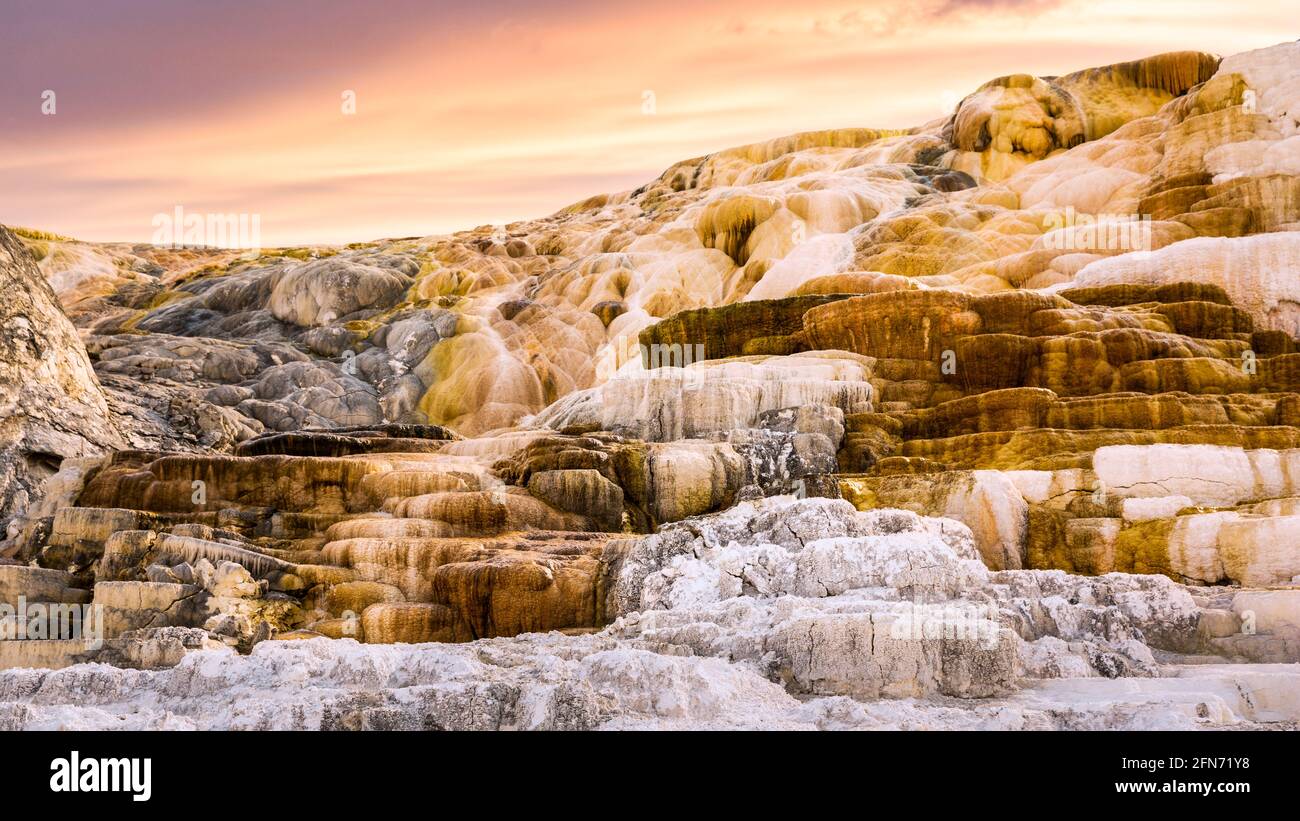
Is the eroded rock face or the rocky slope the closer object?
the rocky slope

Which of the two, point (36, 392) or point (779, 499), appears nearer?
point (779, 499)

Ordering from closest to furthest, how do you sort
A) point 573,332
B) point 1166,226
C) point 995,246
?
point 1166,226 < point 995,246 < point 573,332

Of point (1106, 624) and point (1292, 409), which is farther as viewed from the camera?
point (1292, 409)

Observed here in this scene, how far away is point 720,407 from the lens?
693 inches

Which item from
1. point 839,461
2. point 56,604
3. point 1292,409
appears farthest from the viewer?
point 839,461

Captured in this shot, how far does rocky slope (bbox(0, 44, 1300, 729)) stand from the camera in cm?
886

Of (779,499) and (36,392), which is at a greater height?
(36,392)

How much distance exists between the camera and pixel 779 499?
12945 mm

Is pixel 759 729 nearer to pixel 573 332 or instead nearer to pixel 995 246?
pixel 995 246

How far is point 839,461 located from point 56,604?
923 centimetres

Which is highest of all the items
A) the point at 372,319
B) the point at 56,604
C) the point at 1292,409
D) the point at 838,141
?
the point at 838,141

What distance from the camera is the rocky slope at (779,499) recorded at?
886 centimetres

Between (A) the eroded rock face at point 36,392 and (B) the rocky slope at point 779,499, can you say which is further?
(A) the eroded rock face at point 36,392
